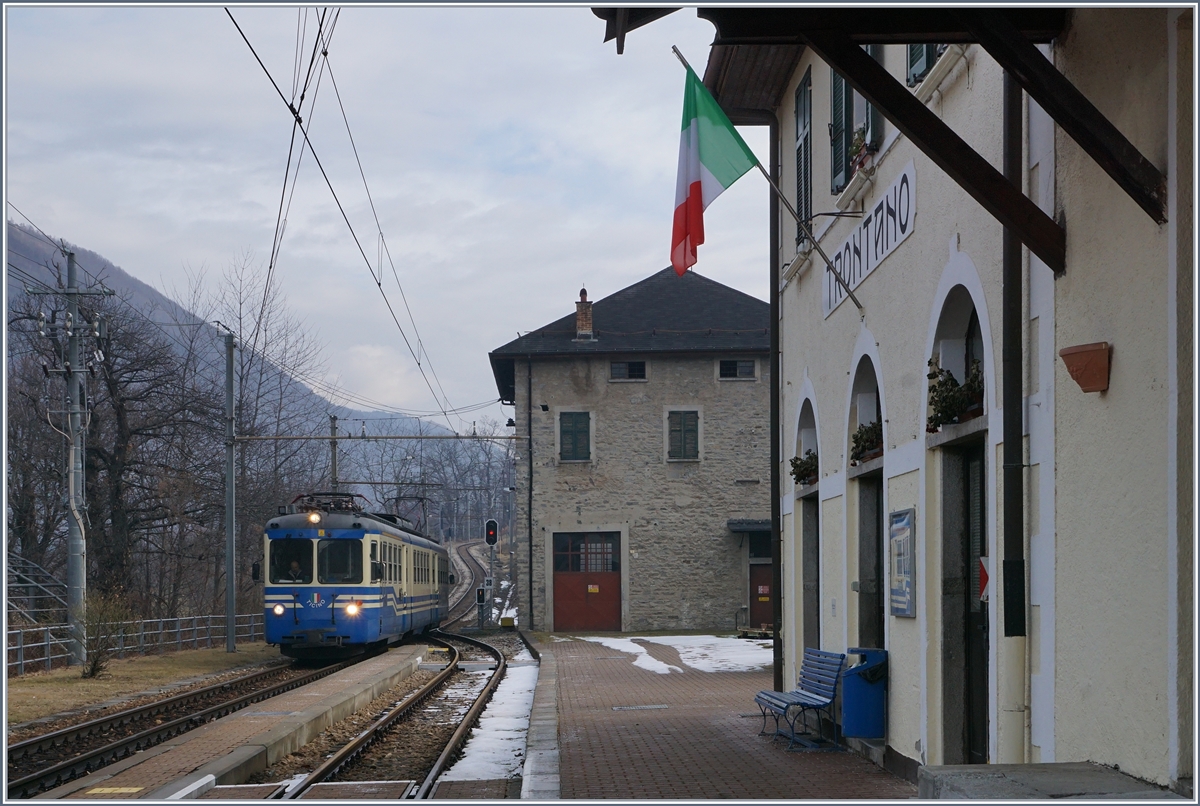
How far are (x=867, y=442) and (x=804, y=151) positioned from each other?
152 inches

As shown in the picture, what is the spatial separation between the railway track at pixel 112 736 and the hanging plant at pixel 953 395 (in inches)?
279

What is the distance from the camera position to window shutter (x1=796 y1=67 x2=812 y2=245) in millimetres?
12488

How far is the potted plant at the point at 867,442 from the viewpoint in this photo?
10.1m

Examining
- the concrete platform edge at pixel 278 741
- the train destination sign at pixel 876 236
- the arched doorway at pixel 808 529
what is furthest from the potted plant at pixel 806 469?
the concrete platform edge at pixel 278 741

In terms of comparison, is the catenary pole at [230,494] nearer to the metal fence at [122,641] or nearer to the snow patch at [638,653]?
the metal fence at [122,641]

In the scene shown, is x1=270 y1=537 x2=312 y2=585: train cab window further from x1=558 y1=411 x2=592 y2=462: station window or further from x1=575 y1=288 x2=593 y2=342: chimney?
x1=575 y1=288 x2=593 y2=342: chimney

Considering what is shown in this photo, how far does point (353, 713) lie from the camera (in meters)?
14.9

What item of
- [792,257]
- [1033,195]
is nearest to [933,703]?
[1033,195]

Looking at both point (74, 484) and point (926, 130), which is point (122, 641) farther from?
point (926, 130)

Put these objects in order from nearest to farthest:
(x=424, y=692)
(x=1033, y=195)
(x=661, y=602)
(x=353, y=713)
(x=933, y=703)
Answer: (x=1033, y=195) < (x=933, y=703) < (x=353, y=713) < (x=424, y=692) < (x=661, y=602)

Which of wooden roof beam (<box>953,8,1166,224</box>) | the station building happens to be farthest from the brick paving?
wooden roof beam (<box>953,8,1166,224</box>)

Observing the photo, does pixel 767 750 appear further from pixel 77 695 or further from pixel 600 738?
pixel 77 695

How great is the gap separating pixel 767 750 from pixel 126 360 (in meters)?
26.1

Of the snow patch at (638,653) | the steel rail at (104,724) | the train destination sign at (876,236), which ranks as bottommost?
the snow patch at (638,653)
